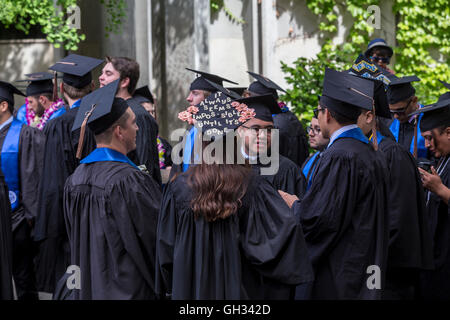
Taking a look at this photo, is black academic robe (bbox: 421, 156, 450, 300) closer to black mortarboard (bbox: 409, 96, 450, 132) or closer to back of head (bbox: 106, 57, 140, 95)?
black mortarboard (bbox: 409, 96, 450, 132)

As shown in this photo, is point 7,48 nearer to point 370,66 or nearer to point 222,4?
point 222,4

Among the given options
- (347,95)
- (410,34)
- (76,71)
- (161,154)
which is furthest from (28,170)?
(410,34)

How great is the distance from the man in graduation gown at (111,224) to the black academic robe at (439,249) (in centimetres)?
247

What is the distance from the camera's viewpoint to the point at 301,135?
6910 mm

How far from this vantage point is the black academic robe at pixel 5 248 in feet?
13.1

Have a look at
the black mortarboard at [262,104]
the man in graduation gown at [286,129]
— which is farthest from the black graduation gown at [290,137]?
the black mortarboard at [262,104]

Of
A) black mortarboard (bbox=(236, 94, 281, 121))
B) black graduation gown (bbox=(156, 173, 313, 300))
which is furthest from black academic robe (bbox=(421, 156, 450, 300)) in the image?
black graduation gown (bbox=(156, 173, 313, 300))

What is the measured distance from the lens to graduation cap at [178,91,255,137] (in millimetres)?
3404

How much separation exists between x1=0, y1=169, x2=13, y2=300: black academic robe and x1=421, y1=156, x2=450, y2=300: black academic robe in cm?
322

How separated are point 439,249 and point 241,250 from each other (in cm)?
243

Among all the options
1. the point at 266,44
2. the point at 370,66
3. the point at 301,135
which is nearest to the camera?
the point at 370,66

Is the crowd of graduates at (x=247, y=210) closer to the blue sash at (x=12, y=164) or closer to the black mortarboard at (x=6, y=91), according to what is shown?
the blue sash at (x=12, y=164)
